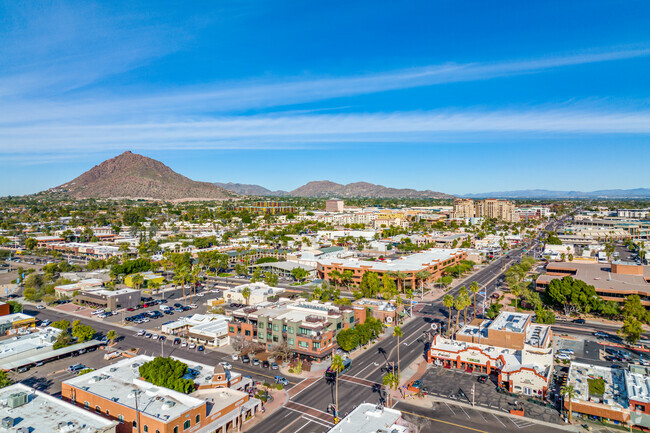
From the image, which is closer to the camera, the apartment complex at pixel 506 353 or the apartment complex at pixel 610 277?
the apartment complex at pixel 506 353

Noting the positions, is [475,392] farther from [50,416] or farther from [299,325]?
[50,416]

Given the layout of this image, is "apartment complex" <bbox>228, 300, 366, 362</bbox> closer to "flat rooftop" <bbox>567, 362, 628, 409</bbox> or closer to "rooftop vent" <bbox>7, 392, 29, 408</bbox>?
"flat rooftop" <bbox>567, 362, 628, 409</bbox>

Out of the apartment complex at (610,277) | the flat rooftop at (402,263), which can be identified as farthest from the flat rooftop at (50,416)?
the apartment complex at (610,277)

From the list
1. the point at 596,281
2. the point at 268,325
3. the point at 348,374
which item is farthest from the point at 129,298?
the point at 596,281

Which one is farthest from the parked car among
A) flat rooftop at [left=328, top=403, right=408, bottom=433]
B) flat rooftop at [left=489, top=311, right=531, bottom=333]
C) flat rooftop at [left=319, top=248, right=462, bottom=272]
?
flat rooftop at [left=319, top=248, right=462, bottom=272]

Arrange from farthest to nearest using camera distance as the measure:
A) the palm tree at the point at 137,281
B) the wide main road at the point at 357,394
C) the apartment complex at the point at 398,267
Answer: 1. the apartment complex at the point at 398,267
2. the palm tree at the point at 137,281
3. the wide main road at the point at 357,394

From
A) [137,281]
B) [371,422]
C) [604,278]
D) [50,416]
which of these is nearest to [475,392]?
[371,422]

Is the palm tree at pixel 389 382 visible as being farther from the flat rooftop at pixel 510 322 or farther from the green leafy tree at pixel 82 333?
the green leafy tree at pixel 82 333

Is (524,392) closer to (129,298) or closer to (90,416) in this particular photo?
(90,416)
